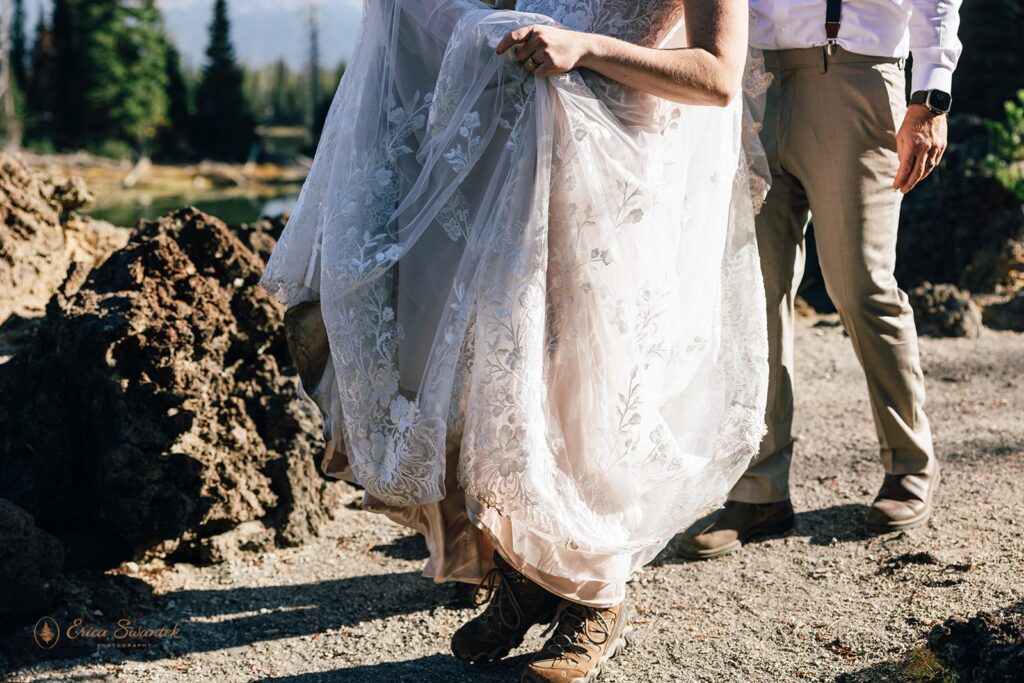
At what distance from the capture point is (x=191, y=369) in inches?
150

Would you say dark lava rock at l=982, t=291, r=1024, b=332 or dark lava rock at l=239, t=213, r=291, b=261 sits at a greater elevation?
dark lava rock at l=239, t=213, r=291, b=261

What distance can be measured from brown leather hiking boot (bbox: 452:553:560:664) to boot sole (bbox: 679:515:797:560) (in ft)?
2.88

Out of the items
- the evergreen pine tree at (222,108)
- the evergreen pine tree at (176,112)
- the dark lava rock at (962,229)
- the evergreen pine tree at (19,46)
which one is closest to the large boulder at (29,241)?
the dark lava rock at (962,229)

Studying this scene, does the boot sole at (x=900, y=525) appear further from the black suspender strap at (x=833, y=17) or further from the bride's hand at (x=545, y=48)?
the bride's hand at (x=545, y=48)

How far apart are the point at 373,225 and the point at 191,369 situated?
150cm

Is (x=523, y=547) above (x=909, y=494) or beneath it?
above

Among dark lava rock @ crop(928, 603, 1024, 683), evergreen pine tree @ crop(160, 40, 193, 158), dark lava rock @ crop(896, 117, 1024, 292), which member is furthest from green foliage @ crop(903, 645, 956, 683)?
evergreen pine tree @ crop(160, 40, 193, 158)

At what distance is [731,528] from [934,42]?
1.81 m

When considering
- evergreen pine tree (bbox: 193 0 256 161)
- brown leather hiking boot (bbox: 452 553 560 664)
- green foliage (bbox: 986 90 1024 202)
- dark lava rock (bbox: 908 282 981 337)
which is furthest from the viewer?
evergreen pine tree (bbox: 193 0 256 161)

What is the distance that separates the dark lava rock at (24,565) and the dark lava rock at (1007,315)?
6.21 meters

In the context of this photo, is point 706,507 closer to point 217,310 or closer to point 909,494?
point 909,494

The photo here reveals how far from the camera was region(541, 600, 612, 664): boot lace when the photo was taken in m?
2.71

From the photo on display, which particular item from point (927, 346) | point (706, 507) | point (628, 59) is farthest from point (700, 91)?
point (927, 346)
